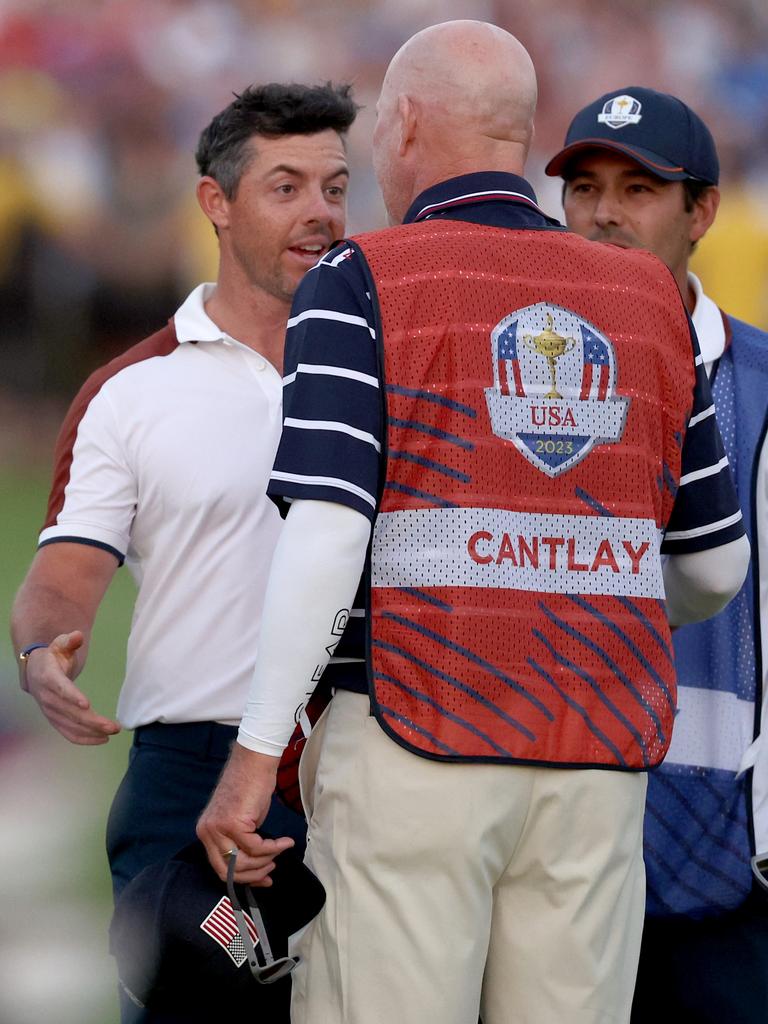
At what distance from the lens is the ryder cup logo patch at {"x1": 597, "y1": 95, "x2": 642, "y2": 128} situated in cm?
294

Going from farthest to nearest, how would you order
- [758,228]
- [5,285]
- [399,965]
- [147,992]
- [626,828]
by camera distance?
[5,285]
[758,228]
[147,992]
[626,828]
[399,965]

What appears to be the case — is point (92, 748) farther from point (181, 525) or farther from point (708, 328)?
point (708, 328)

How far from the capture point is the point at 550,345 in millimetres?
2049

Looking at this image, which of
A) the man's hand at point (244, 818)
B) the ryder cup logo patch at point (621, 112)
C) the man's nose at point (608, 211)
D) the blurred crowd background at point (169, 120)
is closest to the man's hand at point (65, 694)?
the man's hand at point (244, 818)

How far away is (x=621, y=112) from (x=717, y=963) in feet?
5.35

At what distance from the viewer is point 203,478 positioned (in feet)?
9.18

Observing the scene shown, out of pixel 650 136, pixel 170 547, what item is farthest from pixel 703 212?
pixel 170 547

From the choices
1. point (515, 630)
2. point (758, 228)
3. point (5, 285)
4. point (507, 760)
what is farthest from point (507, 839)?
point (5, 285)

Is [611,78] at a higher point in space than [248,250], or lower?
higher

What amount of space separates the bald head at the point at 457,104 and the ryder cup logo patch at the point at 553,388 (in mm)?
273

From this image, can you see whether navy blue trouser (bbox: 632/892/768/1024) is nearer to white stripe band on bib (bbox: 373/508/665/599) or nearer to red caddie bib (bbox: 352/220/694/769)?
red caddie bib (bbox: 352/220/694/769)

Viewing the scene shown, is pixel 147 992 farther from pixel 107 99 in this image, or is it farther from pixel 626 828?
pixel 107 99

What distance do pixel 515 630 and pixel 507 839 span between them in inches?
11.2

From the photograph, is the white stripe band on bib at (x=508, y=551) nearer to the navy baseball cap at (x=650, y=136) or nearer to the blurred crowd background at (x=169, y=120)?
the navy baseball cap at (x=650, y=136)
